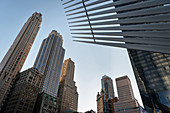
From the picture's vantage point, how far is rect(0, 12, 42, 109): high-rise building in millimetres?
84562

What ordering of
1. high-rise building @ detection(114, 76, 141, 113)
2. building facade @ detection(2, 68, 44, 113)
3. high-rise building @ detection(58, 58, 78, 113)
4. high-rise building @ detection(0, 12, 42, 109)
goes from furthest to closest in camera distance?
high-rise building @ detection(58, 58, 78, 113) < high-rise building @ detection(114, 76, 141, 113) < high-rise building @ detection(0, 12, 42, 109) < building facade @ detection(2, 68, 44, 113)

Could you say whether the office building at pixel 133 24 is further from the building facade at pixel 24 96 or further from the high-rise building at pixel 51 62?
the high-rise building at pixel 51 62

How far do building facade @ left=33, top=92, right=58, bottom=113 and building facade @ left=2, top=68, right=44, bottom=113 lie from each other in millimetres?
4252

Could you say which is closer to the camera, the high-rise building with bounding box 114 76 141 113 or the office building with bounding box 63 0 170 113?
the office building with bounding box 63 0 170 113

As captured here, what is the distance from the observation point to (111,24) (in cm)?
738

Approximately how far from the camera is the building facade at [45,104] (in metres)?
73.9

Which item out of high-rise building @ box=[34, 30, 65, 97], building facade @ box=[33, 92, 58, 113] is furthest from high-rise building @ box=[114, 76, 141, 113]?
building facade @ box=[33, 92, 58, 113]

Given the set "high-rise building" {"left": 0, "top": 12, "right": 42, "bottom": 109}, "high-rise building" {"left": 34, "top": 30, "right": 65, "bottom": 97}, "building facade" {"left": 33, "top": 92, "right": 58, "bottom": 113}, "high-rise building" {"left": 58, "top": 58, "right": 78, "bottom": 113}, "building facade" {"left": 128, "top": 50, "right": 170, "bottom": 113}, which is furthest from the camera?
"high-rise building" {"left": 58, "top": 58, "right": 78, "bottom": 113}

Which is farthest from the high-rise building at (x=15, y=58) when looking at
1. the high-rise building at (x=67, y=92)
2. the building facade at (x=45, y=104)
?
the high-rise building at (x=67, y=92)

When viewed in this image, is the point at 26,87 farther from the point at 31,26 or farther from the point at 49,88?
the point at 31,26

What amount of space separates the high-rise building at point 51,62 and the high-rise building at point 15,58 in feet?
86.0

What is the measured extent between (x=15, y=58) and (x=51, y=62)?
46.9m

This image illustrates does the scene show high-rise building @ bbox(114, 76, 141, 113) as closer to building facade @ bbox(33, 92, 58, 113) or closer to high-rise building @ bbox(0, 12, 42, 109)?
Answer: building facade @ bbox(33, 92, 58, 113)

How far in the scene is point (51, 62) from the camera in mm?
142750
